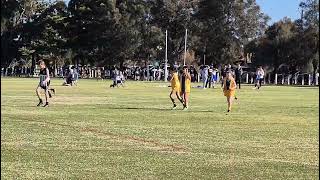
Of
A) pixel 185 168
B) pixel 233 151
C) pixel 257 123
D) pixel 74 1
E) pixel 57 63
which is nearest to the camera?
pixel 185 168

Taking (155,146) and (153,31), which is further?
(153,31)

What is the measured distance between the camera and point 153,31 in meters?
84.5

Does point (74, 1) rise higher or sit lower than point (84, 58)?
higher

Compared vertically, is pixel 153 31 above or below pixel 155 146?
above

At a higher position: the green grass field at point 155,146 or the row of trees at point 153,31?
the row of trees at point 153,31

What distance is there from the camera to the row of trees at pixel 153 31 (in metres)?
85.1

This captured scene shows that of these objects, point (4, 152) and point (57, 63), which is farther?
point (57, 63)

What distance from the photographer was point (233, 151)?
1272cm

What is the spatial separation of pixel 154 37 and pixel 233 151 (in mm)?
72679

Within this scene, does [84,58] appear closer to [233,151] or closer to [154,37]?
[154,37]

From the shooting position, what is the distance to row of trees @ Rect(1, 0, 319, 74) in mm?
85125

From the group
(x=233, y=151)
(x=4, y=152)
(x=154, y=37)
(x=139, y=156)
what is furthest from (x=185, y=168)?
(x=154, y=37)

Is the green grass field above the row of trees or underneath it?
underneath

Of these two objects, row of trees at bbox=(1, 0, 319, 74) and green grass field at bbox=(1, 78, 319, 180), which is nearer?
green grass field at bbox=(1, 78, 319, 180)
